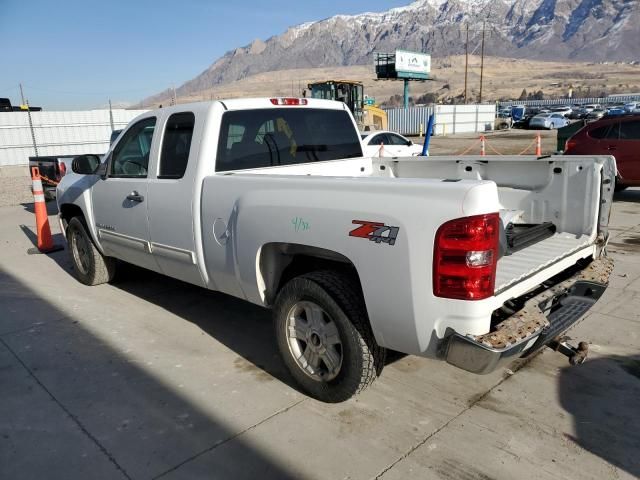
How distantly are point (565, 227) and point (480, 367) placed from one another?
6.31 feet

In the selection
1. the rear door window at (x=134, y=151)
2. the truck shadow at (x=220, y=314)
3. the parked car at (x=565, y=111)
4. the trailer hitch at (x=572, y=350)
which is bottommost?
the truck shadow at (x=220, y=314)

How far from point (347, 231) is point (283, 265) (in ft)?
2.81

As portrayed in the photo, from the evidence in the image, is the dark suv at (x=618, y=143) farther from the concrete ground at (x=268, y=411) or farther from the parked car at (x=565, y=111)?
the parked car at (x=565, y=111)

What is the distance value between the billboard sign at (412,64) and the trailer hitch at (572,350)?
49.0 m

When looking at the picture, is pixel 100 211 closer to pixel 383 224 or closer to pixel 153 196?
pixel 153 196

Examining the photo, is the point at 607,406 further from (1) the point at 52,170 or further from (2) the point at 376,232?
(1) the point at 52,170

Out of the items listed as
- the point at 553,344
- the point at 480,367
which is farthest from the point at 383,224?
the point at 553,344

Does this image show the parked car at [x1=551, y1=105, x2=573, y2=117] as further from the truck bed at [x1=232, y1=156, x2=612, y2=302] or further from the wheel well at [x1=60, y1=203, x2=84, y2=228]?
the wheel well at [x1=60, y1=203, x2=84, y2=228]

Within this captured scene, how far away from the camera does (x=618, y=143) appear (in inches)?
405

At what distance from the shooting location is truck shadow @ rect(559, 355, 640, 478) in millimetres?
2928

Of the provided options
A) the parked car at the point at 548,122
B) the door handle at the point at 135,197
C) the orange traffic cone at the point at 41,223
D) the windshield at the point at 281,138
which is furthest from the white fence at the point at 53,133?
the parked car at the point at 548,122

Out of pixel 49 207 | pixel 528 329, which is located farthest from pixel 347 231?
pixel 49 207

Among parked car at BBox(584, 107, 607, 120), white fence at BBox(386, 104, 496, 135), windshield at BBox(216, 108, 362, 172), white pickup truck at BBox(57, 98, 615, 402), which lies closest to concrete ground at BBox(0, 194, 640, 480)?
white pickup truck at BBox(57, 98, 615, 402)

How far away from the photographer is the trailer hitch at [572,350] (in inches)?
150
